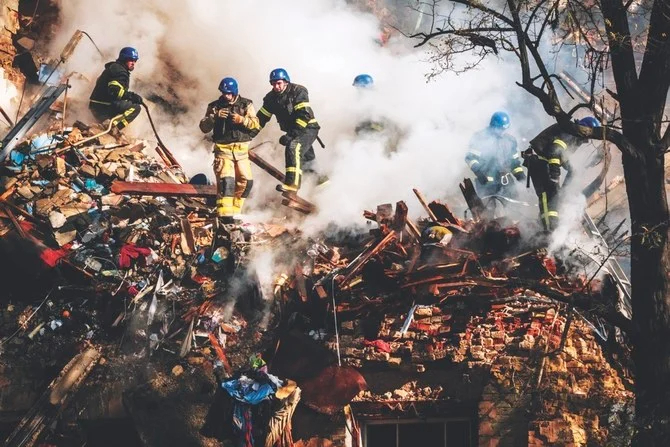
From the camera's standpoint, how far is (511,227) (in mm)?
9109

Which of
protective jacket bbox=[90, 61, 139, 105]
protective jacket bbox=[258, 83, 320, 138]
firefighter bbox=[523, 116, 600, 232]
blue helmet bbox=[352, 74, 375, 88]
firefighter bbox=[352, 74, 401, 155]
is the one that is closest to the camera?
firefighter bbox=[523, 116, 600, 232]

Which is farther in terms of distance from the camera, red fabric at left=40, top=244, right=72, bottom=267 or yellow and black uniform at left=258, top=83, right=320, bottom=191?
yellow and black uniform at left=258, top=83, right=320, bottom=191

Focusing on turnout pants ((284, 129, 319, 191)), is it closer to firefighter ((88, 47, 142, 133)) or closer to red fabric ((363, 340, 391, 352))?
red fabric ((363, 340, 391, 352))

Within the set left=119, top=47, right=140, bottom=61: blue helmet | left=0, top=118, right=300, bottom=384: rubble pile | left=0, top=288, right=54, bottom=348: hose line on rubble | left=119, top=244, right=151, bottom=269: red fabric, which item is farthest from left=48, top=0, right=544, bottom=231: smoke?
left=0, top=288, right=54, bottom=348: hose line on rubble

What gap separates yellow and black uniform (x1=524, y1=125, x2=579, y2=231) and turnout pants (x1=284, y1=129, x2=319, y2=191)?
9.58ft

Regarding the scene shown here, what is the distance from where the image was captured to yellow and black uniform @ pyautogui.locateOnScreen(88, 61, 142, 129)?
40.6 feet

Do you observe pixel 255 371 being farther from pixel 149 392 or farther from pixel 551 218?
pixel 551 218

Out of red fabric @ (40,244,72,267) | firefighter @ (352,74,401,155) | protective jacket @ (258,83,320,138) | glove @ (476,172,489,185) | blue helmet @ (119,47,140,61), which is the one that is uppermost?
blue helmet @ (119,47,140,61)

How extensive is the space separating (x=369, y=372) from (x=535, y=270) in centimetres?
211

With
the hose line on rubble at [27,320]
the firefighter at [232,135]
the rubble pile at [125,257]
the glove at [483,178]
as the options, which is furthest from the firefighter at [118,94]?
the glove at [483,178]

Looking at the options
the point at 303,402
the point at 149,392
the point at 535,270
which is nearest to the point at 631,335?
the point at 535,270

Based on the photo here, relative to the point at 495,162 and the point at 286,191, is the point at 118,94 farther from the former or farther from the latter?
the point at 495,162

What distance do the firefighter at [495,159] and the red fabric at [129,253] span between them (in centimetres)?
424

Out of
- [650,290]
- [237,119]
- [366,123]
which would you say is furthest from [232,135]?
[650,290]
